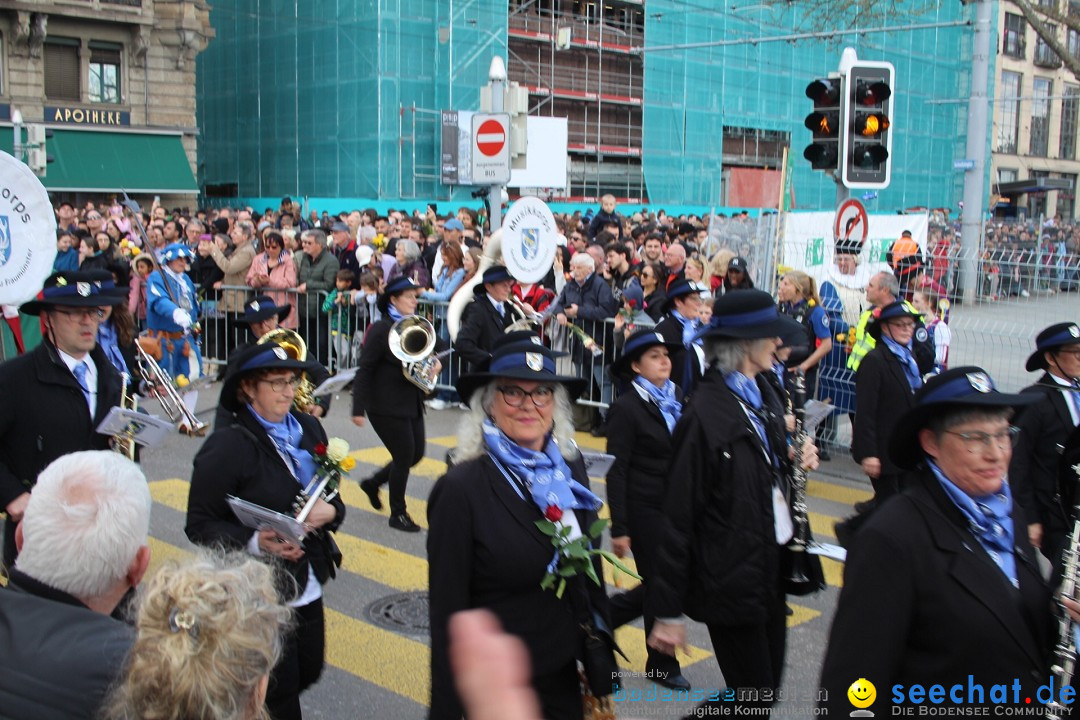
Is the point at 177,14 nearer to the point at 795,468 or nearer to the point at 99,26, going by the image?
the point at 99,26

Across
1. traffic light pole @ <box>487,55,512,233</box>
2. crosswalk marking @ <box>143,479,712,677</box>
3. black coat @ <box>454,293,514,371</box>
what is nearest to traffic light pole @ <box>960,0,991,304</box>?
traffic light pole @ <box>487,55,512,233</box>

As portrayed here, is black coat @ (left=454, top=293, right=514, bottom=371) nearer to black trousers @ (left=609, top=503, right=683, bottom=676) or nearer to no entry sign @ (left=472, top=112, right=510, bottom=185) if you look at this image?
black trousers @ (left=609, top=503, right=683, bottom=676)

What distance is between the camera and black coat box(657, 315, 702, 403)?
7.08m

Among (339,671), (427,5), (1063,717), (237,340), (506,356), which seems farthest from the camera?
(427,5)

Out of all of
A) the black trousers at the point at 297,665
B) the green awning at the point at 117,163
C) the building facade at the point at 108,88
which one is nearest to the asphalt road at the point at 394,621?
the black trousers at the point at 297,665

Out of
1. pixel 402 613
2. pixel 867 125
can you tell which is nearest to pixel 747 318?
pixel 402 613

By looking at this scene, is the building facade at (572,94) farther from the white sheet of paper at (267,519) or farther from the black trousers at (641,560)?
Result: the white sheet of paper at (267,519)

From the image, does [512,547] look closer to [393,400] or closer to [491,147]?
[393,400]

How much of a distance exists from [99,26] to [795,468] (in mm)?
37915

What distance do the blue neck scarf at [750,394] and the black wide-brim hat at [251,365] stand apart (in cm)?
180

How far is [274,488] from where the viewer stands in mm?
4574

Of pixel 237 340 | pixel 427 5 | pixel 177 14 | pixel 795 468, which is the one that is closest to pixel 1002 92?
pixel 427 5

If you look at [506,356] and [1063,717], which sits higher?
[506,356]

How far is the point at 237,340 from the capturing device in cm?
1519
